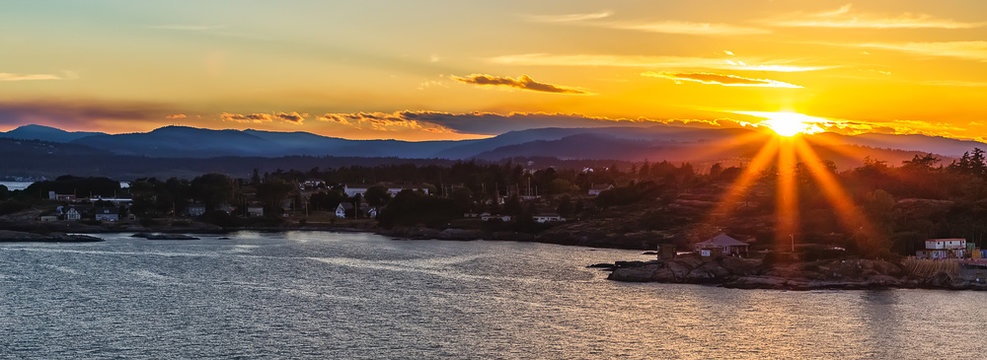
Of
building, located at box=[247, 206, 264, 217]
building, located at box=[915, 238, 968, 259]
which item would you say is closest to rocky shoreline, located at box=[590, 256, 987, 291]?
building, located at box=[915, 238, 968, 259]

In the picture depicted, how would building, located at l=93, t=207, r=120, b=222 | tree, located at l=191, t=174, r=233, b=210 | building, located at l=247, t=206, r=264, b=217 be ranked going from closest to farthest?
building, located at l=93, t=207, r=120, b=222 → building, located at l=247, t=206, r=264, b=217 → tree, located at l=191, t=174, r=233, b=210

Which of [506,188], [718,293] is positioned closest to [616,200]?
[506,188]

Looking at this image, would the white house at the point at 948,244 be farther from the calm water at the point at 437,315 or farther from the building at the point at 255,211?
the building at the point at 255,211

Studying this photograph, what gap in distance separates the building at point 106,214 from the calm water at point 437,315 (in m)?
35.2

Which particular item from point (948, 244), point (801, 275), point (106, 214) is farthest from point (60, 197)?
point (948, 244)

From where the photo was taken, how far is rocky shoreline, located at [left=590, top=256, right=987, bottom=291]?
139 feet

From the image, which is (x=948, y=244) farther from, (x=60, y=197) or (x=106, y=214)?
(x=60, y=197)

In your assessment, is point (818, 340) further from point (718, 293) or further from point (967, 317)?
point (718, 293)

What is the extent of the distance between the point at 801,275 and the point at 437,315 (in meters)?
18.1

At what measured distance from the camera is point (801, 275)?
1737 inches

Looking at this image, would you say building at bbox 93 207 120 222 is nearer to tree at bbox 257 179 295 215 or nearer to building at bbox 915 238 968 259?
tree at bbox 257 179 295 215

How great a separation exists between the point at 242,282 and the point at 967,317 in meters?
29.9

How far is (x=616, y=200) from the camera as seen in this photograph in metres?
82.8

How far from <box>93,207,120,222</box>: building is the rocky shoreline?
5724 cm
